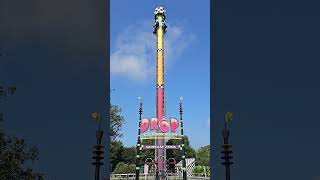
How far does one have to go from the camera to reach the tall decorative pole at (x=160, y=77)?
261 feet

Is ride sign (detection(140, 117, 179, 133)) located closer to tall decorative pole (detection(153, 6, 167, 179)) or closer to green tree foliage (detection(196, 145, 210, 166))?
tall decorative pole (detection(153, 6, 167, 179))

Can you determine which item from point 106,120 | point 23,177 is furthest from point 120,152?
point 23,177

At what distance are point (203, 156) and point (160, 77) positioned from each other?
181ft

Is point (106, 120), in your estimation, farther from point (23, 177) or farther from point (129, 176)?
point (129, 176)

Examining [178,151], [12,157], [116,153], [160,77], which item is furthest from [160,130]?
[12,157]

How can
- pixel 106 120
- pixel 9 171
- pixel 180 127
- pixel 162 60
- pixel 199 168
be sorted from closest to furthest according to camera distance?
pixel 9 171 < pixel 106 120 < pixel 180 127 < pixel 162 60 < pixel 199 168

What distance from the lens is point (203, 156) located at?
132 meters

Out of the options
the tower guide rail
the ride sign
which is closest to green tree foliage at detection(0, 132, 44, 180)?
the tower guide rail

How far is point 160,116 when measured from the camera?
81.0 m

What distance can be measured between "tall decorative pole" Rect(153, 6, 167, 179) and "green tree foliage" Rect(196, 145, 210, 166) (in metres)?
51.3
